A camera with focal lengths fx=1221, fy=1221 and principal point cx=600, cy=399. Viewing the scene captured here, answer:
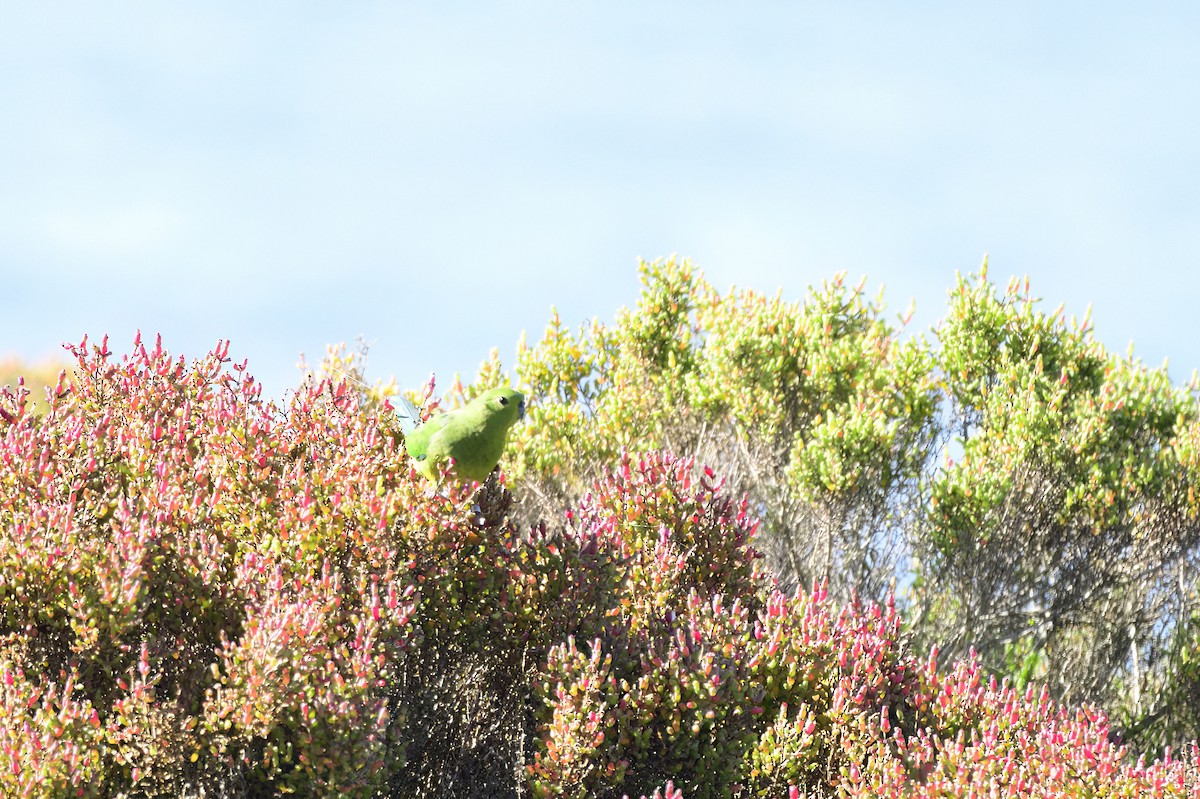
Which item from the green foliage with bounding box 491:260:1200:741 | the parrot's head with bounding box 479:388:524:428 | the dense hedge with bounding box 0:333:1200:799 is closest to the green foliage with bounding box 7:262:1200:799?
the dense hedge with bounding box 0:333:1200:799

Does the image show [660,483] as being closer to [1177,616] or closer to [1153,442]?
[1153,442]

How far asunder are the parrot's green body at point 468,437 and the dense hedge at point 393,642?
0.50ft

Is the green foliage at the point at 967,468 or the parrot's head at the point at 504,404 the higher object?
the green foliage at the point at 967,468

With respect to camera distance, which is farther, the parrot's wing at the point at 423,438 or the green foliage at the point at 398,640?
the parrot's wing at the point at 423,438

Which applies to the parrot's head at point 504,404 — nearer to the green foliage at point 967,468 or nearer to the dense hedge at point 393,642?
the dense hedge at point 393,642

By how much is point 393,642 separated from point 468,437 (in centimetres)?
111

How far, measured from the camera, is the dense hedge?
207 inches

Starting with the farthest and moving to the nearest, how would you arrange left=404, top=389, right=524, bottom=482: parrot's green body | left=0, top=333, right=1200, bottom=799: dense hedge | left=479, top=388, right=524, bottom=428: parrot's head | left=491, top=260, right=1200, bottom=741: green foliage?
1. left=491, top=260, right=1200, bottom=741: green foliage
2. left=479, top=388, right=524, bottom=428: parrot's head
3. left=404, top=389, right=524, bottom=482: parrot's green body
4. left=0, top=333, right=1200, bottom=799: dense hedge

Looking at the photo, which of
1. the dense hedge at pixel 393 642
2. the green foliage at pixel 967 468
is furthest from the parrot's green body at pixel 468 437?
the green foliage at pixel 967 468

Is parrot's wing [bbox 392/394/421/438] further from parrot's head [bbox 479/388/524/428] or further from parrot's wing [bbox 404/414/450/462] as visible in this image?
parrot's head [bbox 479/388/524/428]

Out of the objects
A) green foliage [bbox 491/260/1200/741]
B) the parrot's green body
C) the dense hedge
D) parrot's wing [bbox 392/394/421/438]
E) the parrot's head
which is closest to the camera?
the dense hedge

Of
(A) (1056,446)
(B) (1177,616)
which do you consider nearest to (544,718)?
(A) (1056,446)

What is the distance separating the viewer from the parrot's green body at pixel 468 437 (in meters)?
6.14

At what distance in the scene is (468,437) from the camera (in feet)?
20.1
